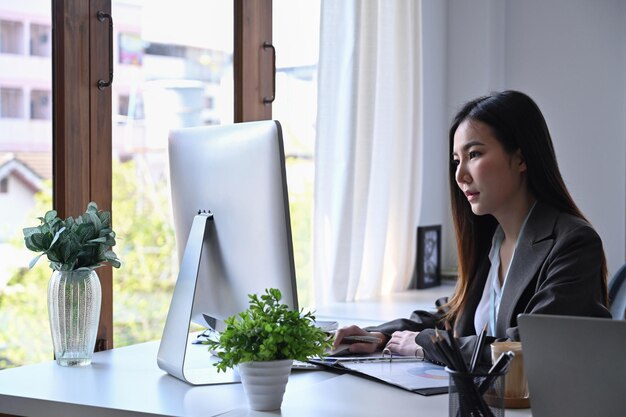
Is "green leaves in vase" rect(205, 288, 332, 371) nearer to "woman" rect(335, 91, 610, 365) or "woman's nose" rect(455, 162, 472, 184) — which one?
"woman" rect(335, 91, 610, 365)

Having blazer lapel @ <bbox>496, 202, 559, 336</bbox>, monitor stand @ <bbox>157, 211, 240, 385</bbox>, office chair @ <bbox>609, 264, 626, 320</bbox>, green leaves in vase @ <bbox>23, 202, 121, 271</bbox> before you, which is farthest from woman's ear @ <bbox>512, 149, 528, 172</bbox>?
green leaves in vase @ <bbox>23, 202, 121, 271</bbox>

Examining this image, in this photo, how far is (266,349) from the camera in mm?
1518

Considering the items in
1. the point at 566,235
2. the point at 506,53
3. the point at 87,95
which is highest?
the point at 506,53

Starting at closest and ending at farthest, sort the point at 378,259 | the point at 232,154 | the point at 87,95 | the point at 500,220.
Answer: the point at 232,154
the point at 500,220
the point at 87,95
the point at 378,259

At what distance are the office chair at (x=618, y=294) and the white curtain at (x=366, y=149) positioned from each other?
113cm

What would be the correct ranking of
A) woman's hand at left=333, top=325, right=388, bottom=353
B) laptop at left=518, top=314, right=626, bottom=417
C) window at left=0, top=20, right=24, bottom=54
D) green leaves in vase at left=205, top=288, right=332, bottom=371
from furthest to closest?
window at left=0, top=20, right=24, bottom=54, woman's hand at left=333, top=325, right=388, bottom=353, green leaves in vase at left=205, top=288, right=332, bottom=371, laptop at left=518, top=314, right=626, bottom=417

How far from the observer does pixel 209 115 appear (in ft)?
9.83

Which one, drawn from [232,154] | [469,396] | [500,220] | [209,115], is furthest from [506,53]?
[469,396]

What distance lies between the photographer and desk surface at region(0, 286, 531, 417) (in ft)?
5.05

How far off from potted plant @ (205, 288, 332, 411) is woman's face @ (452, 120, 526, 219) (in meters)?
0.63

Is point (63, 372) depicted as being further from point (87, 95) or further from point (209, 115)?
point (209, 115)

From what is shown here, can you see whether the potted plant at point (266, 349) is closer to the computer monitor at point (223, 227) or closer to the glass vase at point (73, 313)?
the computer monitor at point (223, 227)

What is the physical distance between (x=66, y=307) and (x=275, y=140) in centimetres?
63

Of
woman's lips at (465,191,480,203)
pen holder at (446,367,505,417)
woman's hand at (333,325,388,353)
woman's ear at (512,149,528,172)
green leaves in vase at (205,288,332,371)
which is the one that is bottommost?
woman's hand at (333,325,388,353)
